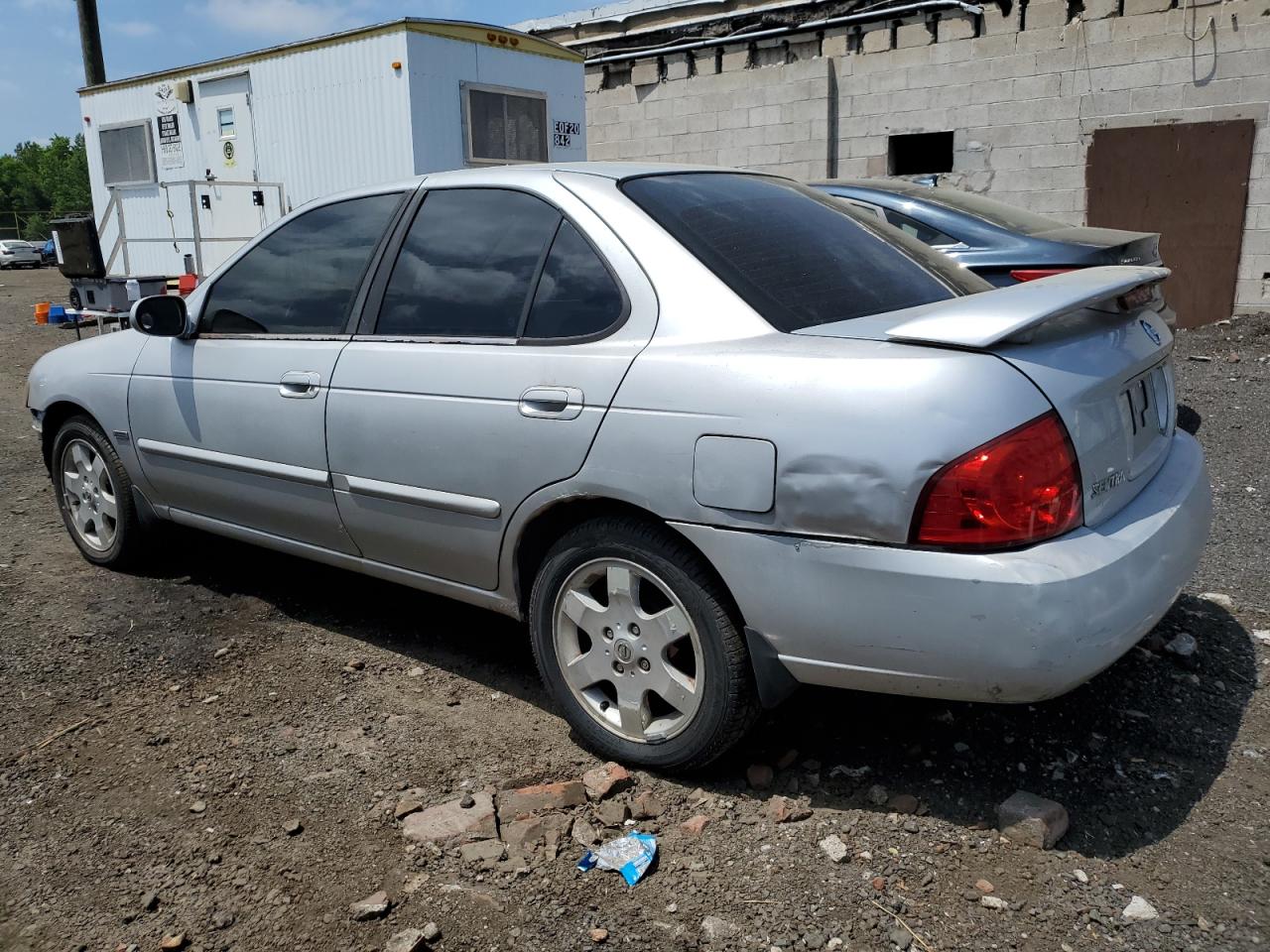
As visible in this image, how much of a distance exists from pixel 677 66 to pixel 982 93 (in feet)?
13.9

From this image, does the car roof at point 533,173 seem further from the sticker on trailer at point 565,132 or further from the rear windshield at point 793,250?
the sticker on trailer at point 565,132

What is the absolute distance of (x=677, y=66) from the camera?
1423cm

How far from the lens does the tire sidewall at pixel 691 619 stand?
267cm

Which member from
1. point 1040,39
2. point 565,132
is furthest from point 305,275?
point 1040,39

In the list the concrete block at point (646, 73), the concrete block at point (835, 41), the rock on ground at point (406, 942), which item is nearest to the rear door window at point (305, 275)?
the rock on ground at point (406, 942)

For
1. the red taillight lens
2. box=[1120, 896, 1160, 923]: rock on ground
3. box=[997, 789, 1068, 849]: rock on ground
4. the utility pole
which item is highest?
the utility pole

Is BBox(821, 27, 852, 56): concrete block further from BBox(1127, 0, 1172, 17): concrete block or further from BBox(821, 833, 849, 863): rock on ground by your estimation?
BBox(821, 833, 849, 863): rock on ground

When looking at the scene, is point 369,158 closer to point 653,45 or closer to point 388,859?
point 653,45

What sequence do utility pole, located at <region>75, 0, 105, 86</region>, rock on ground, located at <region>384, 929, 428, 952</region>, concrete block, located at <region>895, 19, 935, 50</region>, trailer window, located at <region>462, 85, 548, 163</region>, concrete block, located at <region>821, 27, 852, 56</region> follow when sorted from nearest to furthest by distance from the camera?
1. rock on ground, located at <region>384, 929, 428, 952</region>
2. trailer window, located at <region>462, 85, 548, 163</region>
3. concrete block, located at <region>895, 19, 935, 50</region>
4. concrete block, located at <region>821, 27, 852, 56</region>
5. utility pole, located at <region>75, 0, 105, 86</region>

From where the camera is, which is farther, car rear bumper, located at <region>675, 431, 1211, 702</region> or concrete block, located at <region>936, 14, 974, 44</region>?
concrete block, located at <region>936, 14, 974, 44</region>

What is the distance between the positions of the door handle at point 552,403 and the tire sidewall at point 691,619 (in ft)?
1.13

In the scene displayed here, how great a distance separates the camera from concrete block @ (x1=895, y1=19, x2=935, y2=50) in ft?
40.0

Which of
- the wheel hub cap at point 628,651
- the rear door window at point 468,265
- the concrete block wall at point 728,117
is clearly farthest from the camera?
the concrete block wall at point 728,117

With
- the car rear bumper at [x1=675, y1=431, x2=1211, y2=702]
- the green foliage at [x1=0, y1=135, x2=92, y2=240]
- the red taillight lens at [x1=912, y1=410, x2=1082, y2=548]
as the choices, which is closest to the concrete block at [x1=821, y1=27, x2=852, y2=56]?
the car rear bumper at [x1=675, y1=431, x2=1211, y2=702]
